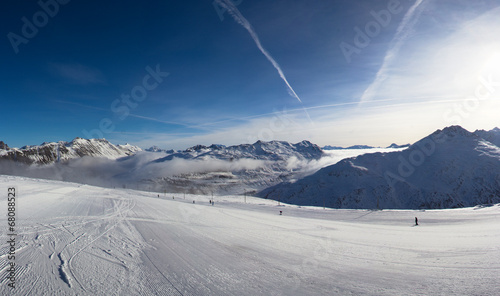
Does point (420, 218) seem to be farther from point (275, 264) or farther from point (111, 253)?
point (111, 253)

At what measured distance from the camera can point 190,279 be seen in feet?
21.1

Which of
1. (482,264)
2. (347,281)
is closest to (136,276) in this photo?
(347,281)

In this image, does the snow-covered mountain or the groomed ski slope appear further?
the snow-covered mountain

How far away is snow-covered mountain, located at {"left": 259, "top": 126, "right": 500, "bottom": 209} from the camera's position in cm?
14362

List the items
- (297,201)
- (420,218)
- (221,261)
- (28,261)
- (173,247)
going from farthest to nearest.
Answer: (297,201), (420,218), (173,247), (221,261), (28,261)

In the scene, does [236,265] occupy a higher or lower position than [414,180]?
lower

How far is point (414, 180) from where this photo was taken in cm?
16062

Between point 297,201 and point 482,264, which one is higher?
point 482,264

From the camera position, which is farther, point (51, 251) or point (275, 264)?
point (51, 251)

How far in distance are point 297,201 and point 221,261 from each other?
164 meters

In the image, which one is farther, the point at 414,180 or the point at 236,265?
the point at 414,180

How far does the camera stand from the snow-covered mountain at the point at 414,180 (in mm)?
143625

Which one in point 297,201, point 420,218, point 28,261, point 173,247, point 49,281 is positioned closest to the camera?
point 49,281

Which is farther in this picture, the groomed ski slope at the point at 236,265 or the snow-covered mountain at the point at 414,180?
the snow-covered mountain at the point at 414,180
